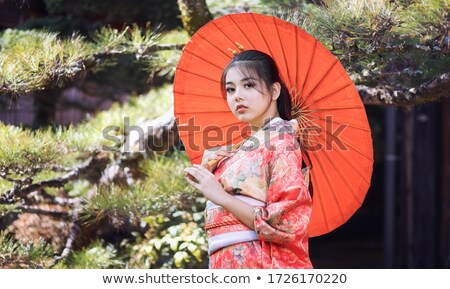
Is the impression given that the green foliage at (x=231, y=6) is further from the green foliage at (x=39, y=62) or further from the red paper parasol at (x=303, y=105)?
the red paper parasol at (x=303, y=105)

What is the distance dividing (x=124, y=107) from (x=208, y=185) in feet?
5.76

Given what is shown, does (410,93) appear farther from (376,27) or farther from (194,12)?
(194,12)

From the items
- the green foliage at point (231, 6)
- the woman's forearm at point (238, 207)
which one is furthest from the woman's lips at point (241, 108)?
the green foliage at point (231, 6)

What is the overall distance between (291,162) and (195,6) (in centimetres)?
140

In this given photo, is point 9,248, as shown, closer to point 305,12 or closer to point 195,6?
point 195,6

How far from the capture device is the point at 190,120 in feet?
7.33

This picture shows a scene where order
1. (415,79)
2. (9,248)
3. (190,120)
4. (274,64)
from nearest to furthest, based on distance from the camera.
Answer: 1. (274,64)
2. (190,120)
3. (9,248)
4. (415,79)

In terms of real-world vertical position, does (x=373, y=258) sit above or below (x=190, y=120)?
below

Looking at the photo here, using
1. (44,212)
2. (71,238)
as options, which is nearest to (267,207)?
(71,238)

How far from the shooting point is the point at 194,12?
3.07 m

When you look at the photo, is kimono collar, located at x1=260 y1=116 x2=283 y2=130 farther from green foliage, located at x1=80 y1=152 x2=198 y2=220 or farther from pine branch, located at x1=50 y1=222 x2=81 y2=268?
pine branch, located at x1=50 y1=222 x2=81 y2=268

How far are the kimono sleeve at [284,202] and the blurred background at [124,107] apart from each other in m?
0.62

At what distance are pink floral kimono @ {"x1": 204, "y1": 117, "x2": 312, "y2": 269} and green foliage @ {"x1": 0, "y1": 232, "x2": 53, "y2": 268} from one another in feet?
3.71

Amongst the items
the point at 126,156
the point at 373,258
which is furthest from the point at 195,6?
the point at 373,258
